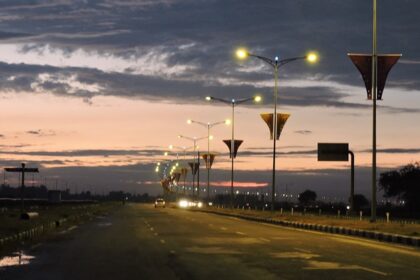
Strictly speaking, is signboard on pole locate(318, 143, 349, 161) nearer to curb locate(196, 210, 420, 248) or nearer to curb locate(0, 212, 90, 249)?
curb locate(196, 210, 420, 248)

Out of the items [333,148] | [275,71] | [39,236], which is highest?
[275,71]

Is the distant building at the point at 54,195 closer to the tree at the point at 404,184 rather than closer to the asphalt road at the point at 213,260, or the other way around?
the tree at the point at 404,184

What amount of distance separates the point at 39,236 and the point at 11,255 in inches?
476

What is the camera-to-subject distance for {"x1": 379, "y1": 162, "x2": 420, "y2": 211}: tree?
128 meters

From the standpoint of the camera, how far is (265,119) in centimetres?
5650

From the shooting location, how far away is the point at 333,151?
2571 inches

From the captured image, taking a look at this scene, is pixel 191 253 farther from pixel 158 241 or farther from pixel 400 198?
pixel 400 198

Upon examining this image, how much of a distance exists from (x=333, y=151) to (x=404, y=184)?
2695 inches

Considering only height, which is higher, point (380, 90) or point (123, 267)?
point (380, 90)

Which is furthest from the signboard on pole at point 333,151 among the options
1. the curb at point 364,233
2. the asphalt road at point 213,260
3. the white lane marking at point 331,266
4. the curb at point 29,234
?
the white lane marking at point 331,266

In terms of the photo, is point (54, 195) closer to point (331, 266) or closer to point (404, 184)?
point (404, 184)

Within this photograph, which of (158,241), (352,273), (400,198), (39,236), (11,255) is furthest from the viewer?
(400,198)

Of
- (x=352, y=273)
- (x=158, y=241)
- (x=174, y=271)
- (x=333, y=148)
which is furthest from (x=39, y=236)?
(x=333, y=148)

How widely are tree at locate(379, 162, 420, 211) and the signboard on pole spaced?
6350 cm
